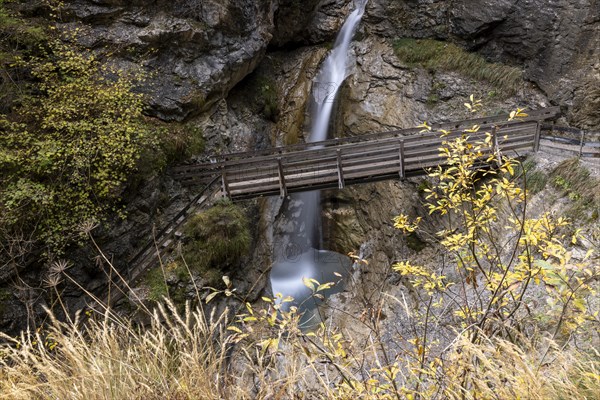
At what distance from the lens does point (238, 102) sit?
1356 centimetres

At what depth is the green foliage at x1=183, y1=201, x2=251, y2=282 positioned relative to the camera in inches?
364

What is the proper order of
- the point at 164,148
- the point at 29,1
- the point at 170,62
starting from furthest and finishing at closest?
the point at 170,62, the point at 164,148, the point at 29,1

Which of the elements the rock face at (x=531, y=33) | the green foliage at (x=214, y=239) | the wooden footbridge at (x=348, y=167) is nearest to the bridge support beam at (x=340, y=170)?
the wooden footbridge at (x=348, y=167)

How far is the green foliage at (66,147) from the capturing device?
7289mm

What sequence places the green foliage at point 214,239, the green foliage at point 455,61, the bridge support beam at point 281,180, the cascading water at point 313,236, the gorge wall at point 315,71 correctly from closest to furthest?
the green foliage at point 214,239
the bridge support beam at point 281,180
the gorge wall at point 315,71
the cascading water at point 313,236
the green foliage at point 455,61

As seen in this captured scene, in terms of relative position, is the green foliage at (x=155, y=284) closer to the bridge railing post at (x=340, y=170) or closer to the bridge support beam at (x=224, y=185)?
the bridge support beam at (x=224, y=185)

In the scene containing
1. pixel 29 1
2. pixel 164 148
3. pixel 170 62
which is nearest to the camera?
pixel 29 1

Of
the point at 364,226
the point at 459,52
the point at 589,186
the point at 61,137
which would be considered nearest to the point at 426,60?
the point at 459,52

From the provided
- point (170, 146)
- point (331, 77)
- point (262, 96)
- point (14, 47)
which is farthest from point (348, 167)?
point (14, 47)

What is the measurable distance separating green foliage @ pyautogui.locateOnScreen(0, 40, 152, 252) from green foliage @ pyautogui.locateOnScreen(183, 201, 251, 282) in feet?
6.09

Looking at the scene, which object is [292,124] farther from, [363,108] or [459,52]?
[459,52]

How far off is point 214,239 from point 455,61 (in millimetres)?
11145

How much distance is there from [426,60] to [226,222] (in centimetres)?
1022

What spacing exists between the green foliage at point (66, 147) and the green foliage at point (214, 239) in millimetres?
1855
